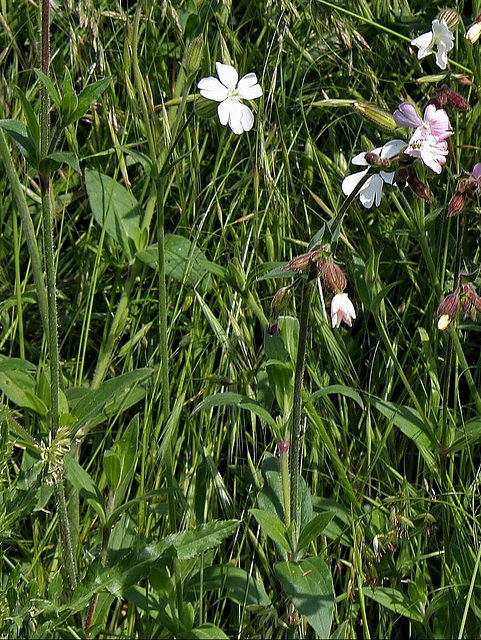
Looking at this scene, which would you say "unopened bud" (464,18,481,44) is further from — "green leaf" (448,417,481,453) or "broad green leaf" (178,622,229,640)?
"broad green leaf" (178,622,229,640)

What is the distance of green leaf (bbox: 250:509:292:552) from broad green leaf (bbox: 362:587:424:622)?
0.19m

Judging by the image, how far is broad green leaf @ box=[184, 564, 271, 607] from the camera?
133 centimetres

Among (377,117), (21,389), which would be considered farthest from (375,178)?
(21,389)

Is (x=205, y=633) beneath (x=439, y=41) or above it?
beneath

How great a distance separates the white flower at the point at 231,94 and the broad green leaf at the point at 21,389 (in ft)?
2.09

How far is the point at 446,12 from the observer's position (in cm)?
140

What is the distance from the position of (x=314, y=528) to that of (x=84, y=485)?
43 centimetres

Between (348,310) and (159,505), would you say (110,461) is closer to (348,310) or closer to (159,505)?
(159,505)

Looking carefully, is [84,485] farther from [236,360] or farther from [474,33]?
[474,33]

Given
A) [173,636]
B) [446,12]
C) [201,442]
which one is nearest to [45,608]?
[173,636]

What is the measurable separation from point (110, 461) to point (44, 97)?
61cm

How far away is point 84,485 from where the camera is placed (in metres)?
1.39

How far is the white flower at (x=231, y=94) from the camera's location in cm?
126

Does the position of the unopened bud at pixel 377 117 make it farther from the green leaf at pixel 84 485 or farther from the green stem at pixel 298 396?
the green leaf at pixel 84 485
